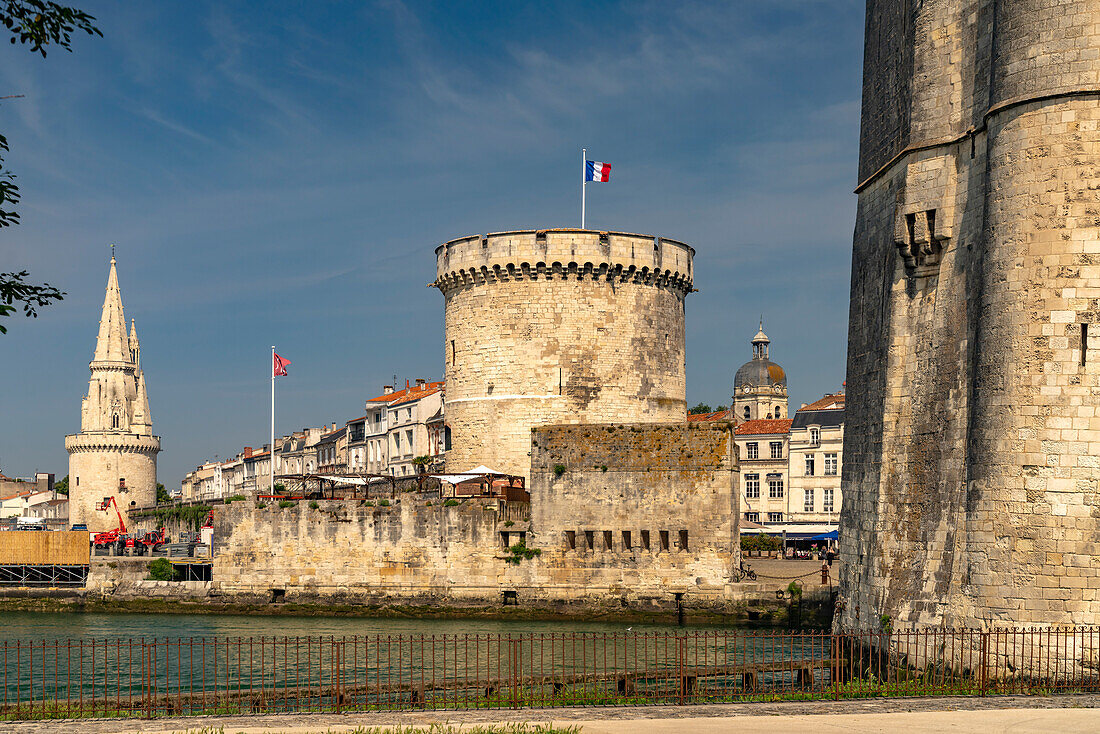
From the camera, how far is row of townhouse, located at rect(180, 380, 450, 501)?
2689 inches

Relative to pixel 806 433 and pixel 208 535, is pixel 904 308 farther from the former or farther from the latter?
pixel 806 433

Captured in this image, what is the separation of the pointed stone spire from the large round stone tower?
Answer: 5488 cm

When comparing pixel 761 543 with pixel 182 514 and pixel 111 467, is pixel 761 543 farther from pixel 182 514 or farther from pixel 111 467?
pixel 111 467

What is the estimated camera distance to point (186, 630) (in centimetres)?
3256

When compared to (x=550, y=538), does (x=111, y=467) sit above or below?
below

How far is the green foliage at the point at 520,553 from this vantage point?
113ft

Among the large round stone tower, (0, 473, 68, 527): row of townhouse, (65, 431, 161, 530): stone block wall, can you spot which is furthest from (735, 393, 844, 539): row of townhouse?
(0, 473, 68, 527): row of townhouse

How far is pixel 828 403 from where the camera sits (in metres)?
72.9

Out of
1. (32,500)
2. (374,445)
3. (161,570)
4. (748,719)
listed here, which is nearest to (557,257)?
(161,570)

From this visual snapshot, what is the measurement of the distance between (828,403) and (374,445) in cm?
3254

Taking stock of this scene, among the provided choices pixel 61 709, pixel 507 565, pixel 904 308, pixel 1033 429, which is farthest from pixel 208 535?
pixel 1033 429

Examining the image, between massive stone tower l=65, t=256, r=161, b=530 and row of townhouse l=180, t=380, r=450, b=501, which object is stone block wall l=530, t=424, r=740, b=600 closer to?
row of townhouse l=180, t=380, r=450, b=501

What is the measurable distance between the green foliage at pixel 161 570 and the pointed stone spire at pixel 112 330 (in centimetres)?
5222

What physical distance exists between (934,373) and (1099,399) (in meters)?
3.22
